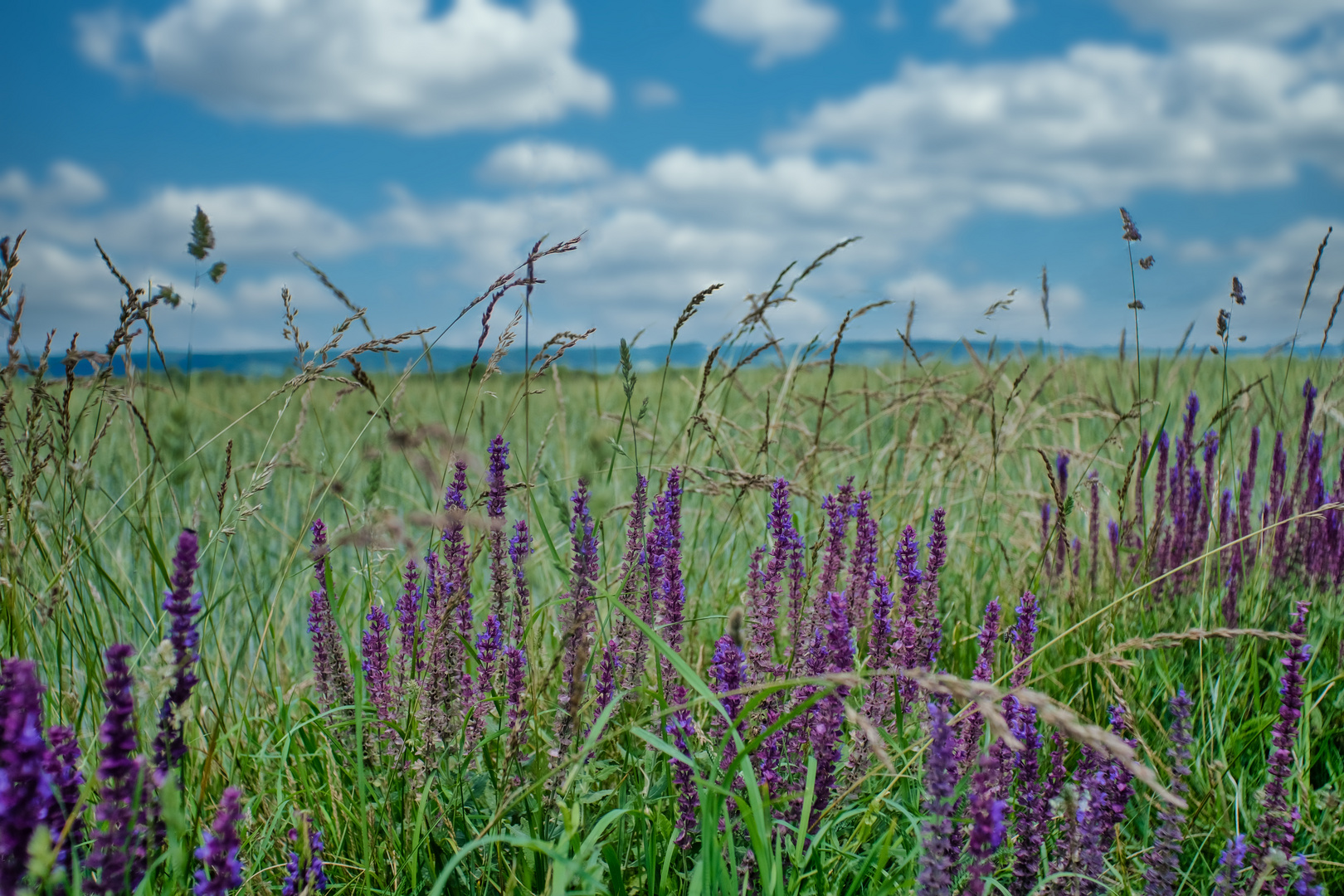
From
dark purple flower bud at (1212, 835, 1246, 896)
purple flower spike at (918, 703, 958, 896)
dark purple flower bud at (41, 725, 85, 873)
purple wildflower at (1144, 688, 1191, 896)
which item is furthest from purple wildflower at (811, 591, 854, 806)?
dark purple flower bud at (41, 725, 85, 873)

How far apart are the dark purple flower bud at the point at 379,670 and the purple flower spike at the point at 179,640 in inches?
26.0

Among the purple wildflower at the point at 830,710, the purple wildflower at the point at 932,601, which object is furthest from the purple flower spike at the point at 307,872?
the purple wildflower at the point at 932,601

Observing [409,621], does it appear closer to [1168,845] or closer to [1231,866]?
[1168,845]

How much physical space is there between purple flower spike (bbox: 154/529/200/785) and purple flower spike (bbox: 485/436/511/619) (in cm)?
70

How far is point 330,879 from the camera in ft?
5.58

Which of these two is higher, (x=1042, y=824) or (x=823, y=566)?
(x=823, y=566)

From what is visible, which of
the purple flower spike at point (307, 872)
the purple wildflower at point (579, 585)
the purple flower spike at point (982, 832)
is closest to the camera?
the purple flower spike at point (982, 832)

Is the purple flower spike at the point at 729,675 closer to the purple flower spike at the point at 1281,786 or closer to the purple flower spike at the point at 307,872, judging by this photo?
the purple flower spike at the point at 307,872

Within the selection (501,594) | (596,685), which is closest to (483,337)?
(501,594)

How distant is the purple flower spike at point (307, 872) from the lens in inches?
51.0

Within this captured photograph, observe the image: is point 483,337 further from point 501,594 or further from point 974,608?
point 974,608

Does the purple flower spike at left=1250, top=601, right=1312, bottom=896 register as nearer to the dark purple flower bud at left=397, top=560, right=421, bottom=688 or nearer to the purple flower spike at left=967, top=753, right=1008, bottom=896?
the purple flower spike at left=967, top=753, right=1008, bottom=896

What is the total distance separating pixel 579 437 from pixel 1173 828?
6005 mm

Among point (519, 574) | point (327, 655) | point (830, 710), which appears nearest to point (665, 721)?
point (830, 710)
